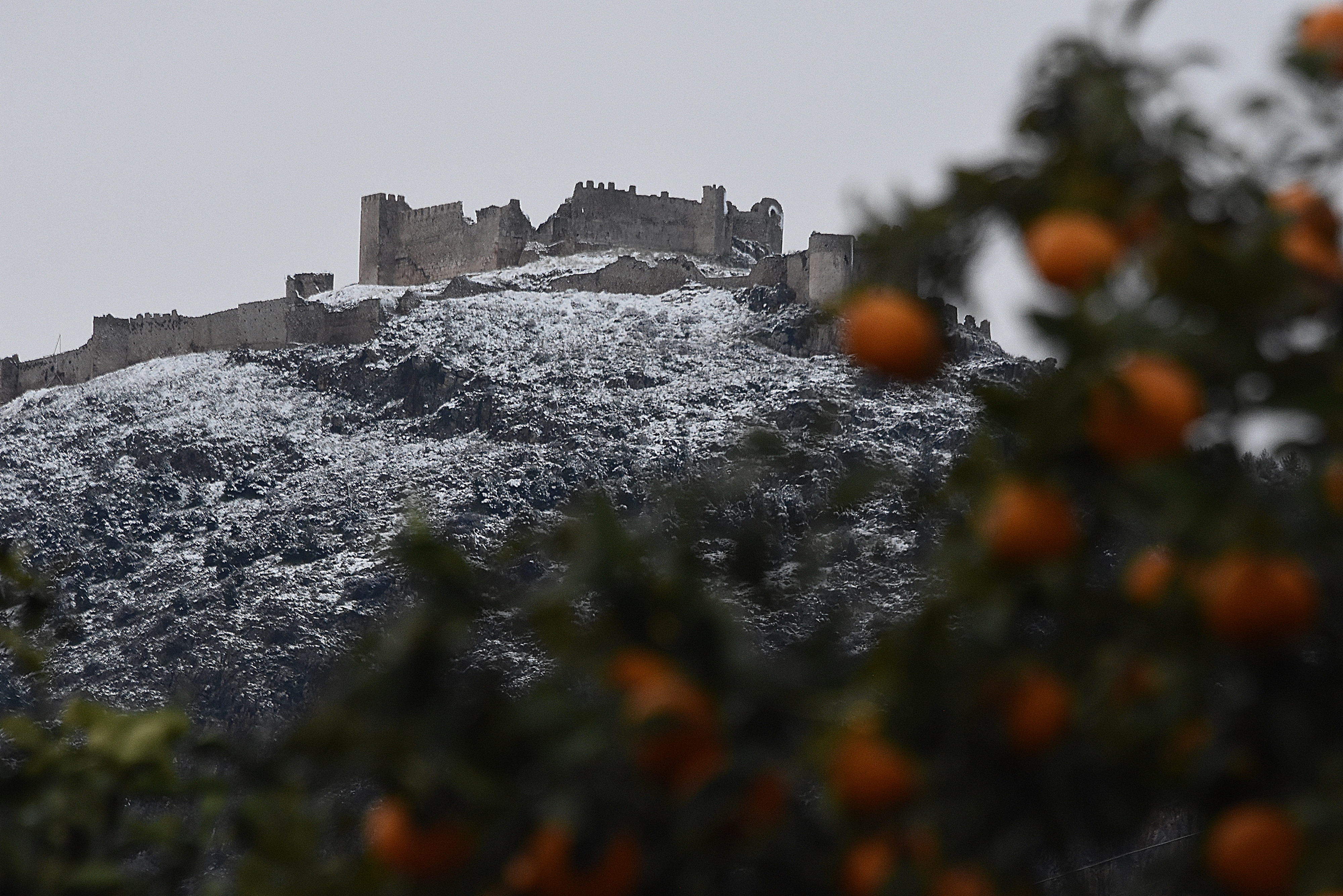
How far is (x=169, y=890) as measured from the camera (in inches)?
68.4

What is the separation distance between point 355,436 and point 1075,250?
70.3m

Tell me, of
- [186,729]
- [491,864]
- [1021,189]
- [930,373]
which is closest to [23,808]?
[186,729]

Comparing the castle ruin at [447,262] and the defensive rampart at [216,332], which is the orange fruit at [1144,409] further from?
the defensive rampart at [216,332]

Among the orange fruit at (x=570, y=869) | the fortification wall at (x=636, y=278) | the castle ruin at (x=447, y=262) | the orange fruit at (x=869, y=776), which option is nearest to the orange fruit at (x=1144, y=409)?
the orange fruit at (x=869, y=776)

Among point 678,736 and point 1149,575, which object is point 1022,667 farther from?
point 678,736

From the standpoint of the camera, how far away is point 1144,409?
1.23m

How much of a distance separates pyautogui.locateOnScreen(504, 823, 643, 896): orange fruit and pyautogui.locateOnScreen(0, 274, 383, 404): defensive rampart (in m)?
66.9

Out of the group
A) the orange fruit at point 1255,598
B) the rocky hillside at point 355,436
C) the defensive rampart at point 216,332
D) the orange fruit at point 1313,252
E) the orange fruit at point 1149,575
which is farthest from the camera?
the defensive rampart at point 216,332

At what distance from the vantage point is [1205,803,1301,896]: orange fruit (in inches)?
45.9

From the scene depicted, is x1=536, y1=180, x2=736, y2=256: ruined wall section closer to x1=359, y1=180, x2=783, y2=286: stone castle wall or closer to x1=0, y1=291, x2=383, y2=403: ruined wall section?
x1=359, y1=180, x2=783, y2=286: stone castle wall

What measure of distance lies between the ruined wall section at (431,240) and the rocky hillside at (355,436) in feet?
4.93

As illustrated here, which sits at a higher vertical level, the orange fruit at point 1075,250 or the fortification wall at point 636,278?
the fortification wall at point 636,278

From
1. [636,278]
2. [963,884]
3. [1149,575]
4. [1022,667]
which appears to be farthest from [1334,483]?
[636,278]

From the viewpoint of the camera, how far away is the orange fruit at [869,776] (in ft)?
4.19
